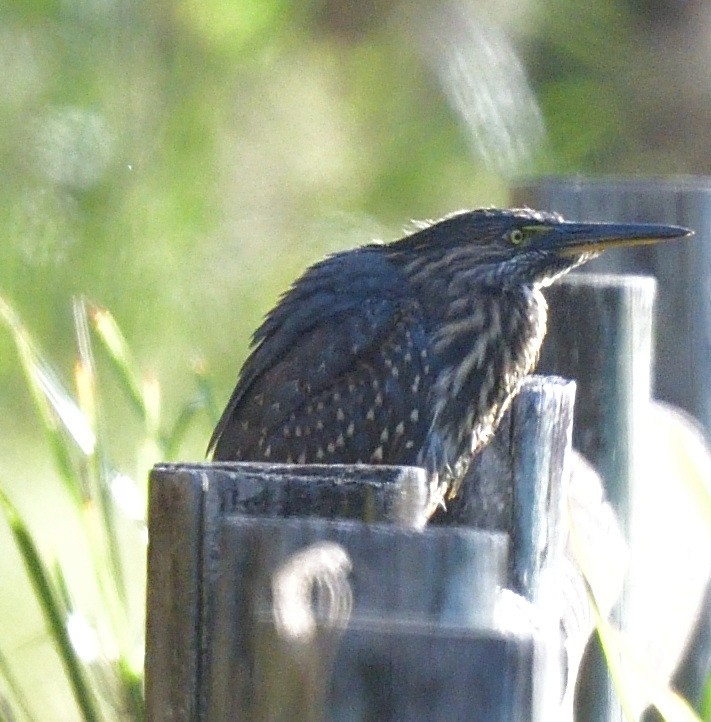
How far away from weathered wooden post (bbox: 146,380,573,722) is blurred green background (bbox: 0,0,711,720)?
2124 millimetres

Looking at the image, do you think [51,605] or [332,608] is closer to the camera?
[332,608]

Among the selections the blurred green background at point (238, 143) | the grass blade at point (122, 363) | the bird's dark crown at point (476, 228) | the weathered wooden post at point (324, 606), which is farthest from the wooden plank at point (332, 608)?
the blurred green background at point (238, 143)

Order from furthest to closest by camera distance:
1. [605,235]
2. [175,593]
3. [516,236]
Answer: [516,236], [605,235], [175,593]

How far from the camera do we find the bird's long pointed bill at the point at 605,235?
2493 millimetres

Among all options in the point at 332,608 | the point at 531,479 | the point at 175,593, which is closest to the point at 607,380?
the point at 531,479

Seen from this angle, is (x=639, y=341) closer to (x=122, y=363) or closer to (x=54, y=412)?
(x=122, y=363)

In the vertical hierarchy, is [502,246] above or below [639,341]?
above

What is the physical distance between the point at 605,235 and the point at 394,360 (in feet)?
1.64

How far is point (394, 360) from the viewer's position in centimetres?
295

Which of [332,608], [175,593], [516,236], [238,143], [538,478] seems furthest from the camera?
[238,143]

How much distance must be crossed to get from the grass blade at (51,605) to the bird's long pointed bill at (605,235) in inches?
39.5

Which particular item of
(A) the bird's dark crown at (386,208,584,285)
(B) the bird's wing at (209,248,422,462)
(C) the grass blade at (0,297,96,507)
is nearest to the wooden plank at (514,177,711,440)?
(A) the bird's dark crown at (386,208,584,285)

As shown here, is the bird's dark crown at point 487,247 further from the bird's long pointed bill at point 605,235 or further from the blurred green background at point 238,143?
the blurred green background at point 238,143

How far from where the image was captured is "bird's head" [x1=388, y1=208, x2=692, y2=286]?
2.73 meters
